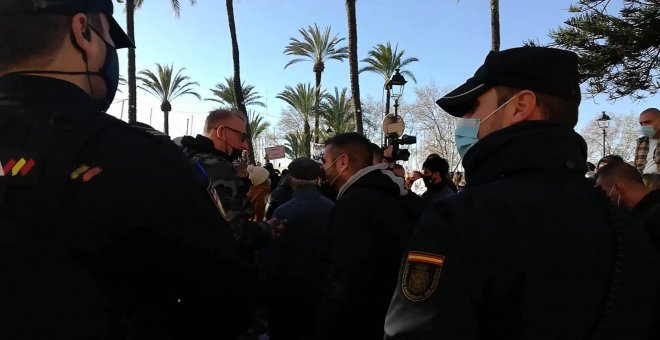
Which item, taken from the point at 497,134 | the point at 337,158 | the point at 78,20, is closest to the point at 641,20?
the point at 337,158

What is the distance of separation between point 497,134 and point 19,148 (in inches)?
51.8

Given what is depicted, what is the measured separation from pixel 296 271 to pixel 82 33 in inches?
106

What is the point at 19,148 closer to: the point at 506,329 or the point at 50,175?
the point at 50,175

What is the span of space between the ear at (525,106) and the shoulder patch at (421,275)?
1.96ft

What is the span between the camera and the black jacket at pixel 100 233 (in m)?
1.18

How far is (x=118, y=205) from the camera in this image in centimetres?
122

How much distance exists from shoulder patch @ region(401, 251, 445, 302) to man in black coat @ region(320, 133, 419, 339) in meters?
1.61

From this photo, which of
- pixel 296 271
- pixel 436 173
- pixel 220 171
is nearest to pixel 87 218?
pixel 220 171

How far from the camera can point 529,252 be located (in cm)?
140

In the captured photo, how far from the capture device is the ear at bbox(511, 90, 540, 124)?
5.49 ft

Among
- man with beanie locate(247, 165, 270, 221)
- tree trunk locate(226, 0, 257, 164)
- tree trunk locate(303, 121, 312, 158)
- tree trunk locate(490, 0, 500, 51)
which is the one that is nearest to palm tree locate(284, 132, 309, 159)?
tree trunk locate(303, 121, 312, 158)

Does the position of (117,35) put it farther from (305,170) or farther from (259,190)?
(259,190)

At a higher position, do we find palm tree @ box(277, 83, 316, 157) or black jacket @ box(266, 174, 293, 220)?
palm tree @ box(277, 83, 316, 157)

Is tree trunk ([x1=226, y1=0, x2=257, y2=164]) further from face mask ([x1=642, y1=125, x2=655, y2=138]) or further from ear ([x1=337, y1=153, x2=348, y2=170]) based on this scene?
ear ([x1=337, y1=153, x2=348, y2=170])
